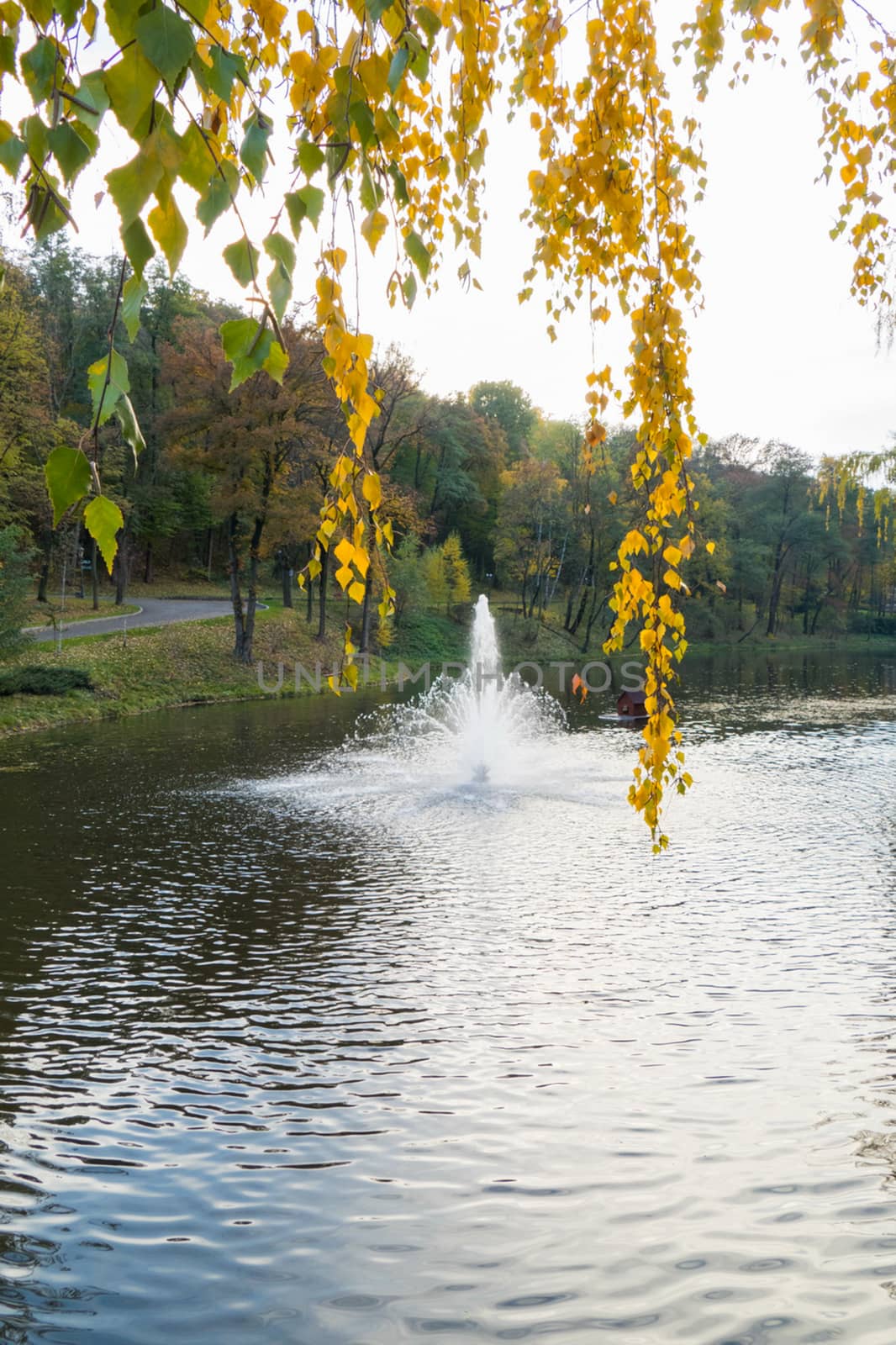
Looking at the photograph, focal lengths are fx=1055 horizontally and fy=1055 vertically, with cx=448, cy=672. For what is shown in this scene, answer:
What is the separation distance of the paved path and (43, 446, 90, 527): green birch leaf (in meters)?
28.4

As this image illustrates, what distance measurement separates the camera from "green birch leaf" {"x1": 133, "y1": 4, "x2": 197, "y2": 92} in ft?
4.64

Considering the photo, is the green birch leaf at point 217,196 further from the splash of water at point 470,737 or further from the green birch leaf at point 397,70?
the splash of water at point 470,737

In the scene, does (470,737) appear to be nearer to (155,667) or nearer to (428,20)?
(155,667)

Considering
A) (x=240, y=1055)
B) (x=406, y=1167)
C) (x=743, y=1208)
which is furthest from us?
(x=240, y=1055)

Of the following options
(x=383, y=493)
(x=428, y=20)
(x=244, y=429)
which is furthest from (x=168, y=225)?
(x=383, y=493)

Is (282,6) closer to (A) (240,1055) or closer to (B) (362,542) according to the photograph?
(B) (362,542)

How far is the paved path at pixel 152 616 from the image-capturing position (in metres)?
33.1

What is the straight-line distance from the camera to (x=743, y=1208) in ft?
16.7

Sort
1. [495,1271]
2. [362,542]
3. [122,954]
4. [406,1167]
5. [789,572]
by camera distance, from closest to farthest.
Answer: [362,542] < [495,1271] < [406,1167] < [122,954] < [789,572]

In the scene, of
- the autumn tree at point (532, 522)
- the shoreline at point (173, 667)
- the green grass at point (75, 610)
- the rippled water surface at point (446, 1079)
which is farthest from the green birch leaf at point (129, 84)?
the autumn tree at point (532, 522)

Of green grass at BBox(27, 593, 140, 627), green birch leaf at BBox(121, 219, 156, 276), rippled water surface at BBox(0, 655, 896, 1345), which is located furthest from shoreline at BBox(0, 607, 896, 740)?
green birch leaf at BBox(121, 219, 156, 276)

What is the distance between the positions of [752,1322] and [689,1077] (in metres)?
2.37

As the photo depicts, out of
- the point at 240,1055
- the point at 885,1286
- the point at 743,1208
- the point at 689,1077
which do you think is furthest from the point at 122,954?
the point at 885,1286

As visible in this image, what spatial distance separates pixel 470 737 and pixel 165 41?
18958 mm
